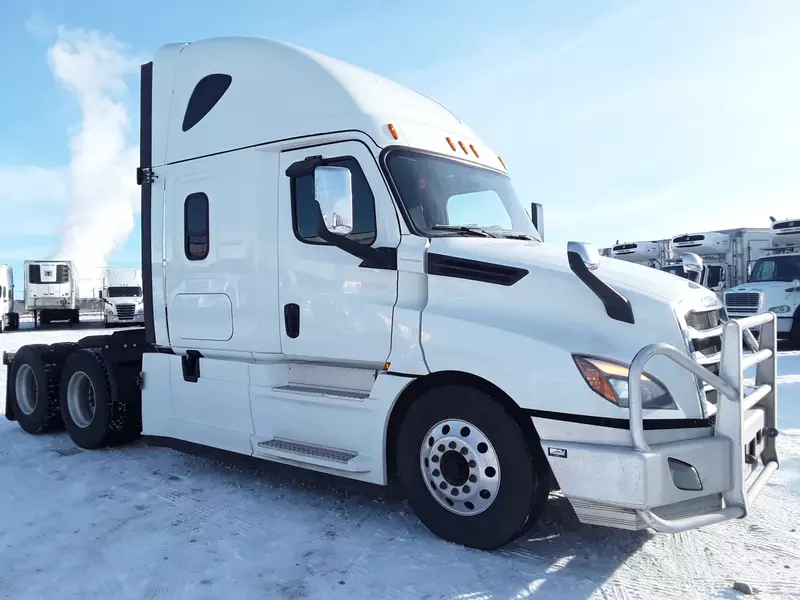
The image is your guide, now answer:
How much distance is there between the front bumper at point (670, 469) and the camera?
131 inches

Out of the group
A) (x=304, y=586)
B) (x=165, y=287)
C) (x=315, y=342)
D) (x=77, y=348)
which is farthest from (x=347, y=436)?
(x=77, y=348)

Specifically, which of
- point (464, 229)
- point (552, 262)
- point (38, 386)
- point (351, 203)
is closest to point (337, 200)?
point (351, 203)

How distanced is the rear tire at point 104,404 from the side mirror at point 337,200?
3.31m

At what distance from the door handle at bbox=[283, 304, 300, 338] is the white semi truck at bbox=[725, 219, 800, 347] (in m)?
12.7

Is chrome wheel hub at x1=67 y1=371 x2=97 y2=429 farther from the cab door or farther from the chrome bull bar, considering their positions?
the chrome bull bar

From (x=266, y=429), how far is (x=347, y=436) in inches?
33.7

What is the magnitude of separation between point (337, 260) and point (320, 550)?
1935 millimetres

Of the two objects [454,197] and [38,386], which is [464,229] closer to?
[454,197]

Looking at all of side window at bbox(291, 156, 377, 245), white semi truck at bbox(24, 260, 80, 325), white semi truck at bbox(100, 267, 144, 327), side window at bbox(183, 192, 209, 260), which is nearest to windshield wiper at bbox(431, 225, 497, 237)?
side window at bbox(291, 156, 377, 245)

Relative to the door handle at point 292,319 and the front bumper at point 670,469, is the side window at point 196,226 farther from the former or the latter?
the front bumper at point 670,469

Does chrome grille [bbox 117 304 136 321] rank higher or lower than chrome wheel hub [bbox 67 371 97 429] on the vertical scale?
higher

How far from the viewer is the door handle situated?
487cm

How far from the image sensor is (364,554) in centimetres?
392

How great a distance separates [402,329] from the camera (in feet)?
13.9
